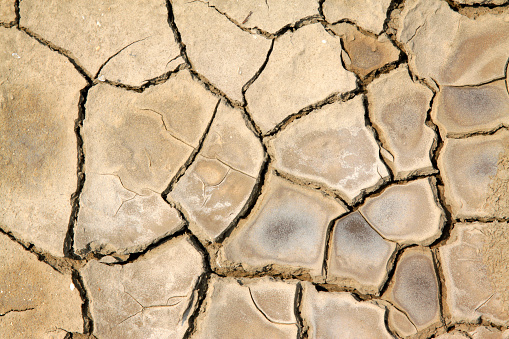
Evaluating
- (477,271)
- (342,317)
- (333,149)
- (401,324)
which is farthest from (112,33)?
(477,271)

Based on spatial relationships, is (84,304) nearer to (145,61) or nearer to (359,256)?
(145,61)

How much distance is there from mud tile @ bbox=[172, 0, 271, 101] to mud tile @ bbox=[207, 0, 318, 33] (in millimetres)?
64

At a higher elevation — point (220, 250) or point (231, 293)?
point (220, 250)

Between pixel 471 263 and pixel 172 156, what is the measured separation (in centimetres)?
175

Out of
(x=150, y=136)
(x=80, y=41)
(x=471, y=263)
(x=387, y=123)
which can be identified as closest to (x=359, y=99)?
(x=387, y=123)

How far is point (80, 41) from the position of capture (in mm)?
1942

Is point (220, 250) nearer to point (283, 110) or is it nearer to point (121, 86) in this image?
point (283, 110)

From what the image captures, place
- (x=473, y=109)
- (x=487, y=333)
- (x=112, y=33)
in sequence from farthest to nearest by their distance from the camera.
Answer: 1. (x=112, y=33)
2. (x=473, y=109)
3. (x=487, y=333)

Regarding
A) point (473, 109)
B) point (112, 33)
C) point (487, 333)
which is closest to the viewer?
point (487, 333)

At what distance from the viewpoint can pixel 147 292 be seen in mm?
1802

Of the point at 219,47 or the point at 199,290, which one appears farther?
the point at 219,47

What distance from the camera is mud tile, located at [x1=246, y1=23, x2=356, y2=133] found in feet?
6.08

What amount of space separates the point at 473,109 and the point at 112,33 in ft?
6.99

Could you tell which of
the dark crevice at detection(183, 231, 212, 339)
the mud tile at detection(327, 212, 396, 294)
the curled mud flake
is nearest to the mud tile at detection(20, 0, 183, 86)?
the dark crevice at detection(183, 231, 212, 339)
